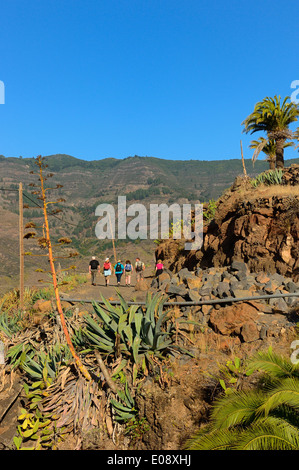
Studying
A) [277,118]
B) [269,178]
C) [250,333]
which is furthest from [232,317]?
[277,118]

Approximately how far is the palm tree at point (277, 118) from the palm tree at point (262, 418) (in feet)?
43.5

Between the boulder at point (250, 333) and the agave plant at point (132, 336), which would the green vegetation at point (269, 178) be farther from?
the agave plant at point (132, 336)

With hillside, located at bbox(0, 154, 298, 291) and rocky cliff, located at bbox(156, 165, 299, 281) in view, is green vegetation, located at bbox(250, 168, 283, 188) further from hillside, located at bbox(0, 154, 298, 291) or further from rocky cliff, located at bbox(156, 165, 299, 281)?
hillside, located at bbox(0, 154, 298, 291)

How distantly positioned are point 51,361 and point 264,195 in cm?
839

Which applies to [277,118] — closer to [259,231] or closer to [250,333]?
[259,231]

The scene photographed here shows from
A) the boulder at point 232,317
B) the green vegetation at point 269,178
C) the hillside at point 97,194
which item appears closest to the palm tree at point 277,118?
the green vegetation at point 269,178

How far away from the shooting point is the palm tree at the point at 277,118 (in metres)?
16.3

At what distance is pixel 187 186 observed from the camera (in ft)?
547

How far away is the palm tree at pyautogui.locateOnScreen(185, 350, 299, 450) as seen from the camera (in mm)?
3658

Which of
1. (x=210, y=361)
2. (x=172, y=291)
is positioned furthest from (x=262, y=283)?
(x=210, y=361)

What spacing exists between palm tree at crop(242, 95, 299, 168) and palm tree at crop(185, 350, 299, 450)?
13.3 m

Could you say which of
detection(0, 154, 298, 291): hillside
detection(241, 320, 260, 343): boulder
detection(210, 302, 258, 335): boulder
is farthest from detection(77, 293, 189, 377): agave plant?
detection(0, 154, 298, 291): hillside

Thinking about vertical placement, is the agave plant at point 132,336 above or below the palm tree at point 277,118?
below
